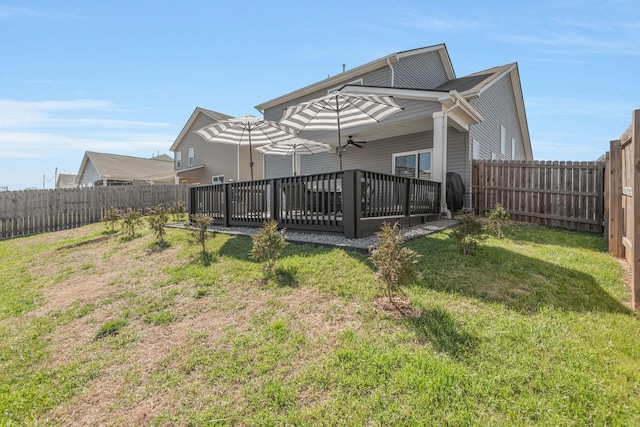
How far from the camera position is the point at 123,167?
92.1 ft

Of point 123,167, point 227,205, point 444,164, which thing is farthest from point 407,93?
point 123,167

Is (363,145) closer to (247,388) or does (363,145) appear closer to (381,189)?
(381,189)

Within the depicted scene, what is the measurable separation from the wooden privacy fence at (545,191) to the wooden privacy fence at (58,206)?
14.5m

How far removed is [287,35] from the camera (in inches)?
362

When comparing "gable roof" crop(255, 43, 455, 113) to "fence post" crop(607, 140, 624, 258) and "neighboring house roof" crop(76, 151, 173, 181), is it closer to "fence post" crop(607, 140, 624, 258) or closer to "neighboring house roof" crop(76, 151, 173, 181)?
"fence post" crop(607, 140, 624, 258)

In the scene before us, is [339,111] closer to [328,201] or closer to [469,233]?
[328,201]

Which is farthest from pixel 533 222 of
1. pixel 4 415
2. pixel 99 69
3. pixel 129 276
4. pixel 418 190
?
pixel 99 69

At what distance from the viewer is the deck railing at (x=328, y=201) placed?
203 inches

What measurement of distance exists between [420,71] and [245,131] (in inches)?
316

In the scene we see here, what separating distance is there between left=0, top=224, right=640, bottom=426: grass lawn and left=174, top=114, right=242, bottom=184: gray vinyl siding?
15915 mm

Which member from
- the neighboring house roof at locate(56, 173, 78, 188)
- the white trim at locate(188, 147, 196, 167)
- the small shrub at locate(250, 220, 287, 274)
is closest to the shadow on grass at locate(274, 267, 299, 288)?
the small shrub at locate(250, 220, 287, 274)

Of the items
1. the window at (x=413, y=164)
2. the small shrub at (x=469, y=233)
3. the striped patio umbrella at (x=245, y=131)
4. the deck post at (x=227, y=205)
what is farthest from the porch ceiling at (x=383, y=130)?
the deck post at (x=227, y=205)

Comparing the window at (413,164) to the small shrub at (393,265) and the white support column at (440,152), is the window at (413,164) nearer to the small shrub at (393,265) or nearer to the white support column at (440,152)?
the white support column at (440,152)

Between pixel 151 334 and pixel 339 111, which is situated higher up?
pixel 339 111
